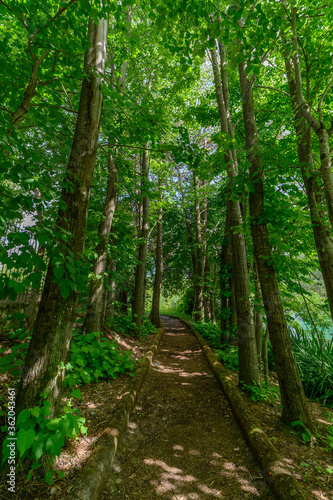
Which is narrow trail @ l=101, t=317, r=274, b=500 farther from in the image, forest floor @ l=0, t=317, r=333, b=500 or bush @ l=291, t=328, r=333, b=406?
bush @ l=291, t=328, r=333, b=406

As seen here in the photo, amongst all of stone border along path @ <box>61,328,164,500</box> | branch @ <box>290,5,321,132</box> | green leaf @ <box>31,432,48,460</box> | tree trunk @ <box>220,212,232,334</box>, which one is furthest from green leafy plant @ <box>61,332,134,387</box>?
branch @ <box>290,5,321,132</box>

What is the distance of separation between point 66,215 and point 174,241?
1586 centimetres

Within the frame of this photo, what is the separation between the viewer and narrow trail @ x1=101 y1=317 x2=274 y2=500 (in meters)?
2.24

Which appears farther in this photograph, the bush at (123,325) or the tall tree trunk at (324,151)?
the bush at (123,325)

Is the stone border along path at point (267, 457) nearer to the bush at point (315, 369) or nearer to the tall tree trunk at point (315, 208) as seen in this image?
the bush at point (315, 369)

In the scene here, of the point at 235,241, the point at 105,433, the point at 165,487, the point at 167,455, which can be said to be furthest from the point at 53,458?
the point at 235,241

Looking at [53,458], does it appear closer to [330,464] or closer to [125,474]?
[125,474]

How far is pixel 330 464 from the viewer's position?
2.52m

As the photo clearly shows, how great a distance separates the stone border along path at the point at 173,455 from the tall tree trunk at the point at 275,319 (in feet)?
2.40

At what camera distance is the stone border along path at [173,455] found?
7.16 feet

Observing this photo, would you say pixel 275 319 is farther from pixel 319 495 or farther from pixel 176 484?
pixel 176 484

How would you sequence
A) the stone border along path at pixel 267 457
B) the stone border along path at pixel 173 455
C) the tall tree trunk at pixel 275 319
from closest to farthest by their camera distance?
1. the stone border along path at pixel 267 457
2. the stone border along path at pixel 173 455
3. the tall tree trunk at pixel 275 319

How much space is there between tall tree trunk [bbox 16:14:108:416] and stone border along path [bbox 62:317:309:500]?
2.64ft

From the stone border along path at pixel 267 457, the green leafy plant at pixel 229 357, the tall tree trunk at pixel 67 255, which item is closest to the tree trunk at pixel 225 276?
the green leafy plant at pixel 229 357
